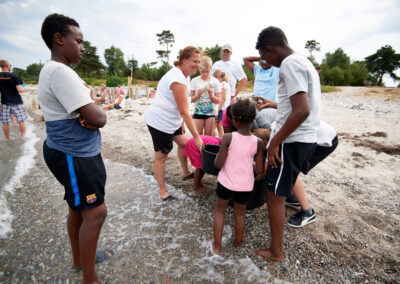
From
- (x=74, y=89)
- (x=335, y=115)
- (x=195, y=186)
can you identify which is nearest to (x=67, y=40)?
(x=74, y=89)

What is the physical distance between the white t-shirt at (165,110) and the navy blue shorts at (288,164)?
144 cm

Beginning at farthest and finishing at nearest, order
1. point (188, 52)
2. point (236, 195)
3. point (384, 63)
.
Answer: point (384, 63), point (188, 52), point (236, 195)

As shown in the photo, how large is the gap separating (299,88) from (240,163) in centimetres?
81

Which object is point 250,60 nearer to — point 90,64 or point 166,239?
point 166,239

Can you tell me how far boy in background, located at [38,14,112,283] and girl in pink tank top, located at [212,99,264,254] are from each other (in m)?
1.05

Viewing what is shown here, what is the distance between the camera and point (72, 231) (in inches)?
65.6

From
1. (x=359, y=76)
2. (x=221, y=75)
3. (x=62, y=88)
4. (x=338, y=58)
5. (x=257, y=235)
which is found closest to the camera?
(x=62, y=88)

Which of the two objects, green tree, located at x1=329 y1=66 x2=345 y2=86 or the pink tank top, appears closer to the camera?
the pink tank top

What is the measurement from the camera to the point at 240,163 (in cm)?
186

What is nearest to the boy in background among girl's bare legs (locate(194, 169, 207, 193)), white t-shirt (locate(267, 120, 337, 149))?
girl's bare legs (locate(194, 169, 207, 193))

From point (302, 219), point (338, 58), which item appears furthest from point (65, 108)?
point (338, 58)

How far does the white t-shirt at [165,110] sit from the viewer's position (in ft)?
8.26

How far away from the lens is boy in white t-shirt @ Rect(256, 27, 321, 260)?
4.59 feet

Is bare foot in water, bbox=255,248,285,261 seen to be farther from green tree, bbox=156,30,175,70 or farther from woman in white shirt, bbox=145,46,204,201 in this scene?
green tree, bbox=156,30,175,70
